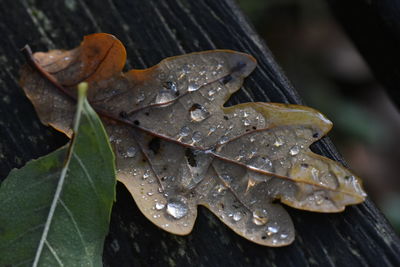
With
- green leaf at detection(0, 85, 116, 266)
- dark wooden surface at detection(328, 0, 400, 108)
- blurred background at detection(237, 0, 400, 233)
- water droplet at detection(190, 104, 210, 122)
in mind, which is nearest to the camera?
green leaf at detection(0, 85, 116, 266)

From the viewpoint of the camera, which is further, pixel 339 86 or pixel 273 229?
pixel 339 86

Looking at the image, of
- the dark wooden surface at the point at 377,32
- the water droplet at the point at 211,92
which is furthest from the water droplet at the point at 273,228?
the dark wooden surface at the point at 377,32

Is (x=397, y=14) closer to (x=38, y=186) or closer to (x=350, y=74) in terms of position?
(x=38, y=186)

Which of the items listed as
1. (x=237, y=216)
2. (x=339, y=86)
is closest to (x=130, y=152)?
(x=237, y=216)

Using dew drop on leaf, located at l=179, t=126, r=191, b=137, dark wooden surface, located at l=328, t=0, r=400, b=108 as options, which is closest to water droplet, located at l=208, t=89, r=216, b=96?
dew drop on leaf, located at l=179, t=126, r=191, b=137

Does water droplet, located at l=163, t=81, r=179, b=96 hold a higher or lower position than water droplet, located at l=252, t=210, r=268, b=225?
higher

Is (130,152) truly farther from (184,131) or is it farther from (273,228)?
(273,228)

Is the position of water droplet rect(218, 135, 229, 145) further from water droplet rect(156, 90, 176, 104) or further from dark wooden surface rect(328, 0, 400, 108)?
dark wooden surface rect(328, 0, 400, 108)

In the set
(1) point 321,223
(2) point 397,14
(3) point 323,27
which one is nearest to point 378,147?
(3) point 323,27
